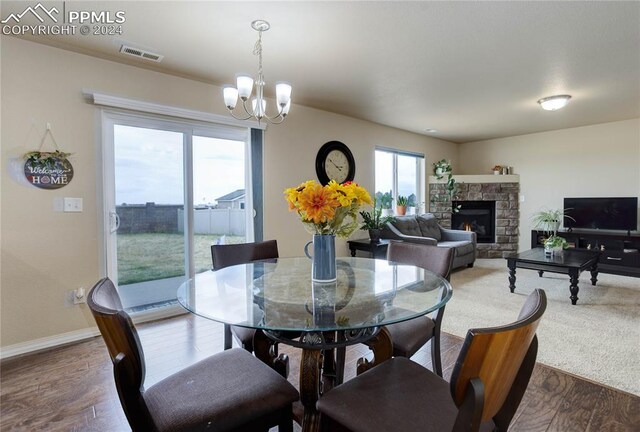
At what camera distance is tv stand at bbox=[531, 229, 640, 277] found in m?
4.77

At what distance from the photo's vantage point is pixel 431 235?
5684 millimetres

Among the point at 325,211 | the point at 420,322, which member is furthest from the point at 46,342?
the point at 420,322

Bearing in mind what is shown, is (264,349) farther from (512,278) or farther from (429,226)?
(429,226)

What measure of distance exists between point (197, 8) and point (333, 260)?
1.80m

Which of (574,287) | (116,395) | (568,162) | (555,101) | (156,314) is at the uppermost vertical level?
(555,101)

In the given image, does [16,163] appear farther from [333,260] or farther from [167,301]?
[333,260]

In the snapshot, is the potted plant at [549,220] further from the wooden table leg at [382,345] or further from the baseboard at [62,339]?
the baseboard at [62,339]

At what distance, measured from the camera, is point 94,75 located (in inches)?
108

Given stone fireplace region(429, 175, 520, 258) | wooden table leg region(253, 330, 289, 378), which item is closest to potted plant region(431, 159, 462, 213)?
stone fireplace region(429, 175, 520, 258)

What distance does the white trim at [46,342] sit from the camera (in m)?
2.43

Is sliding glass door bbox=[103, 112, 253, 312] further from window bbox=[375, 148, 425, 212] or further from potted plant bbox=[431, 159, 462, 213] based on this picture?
potted plant bbox=[431, 159, 462, 213]

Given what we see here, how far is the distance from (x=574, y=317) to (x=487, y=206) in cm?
366

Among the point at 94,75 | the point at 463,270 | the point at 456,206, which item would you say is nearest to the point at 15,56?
the point at 94,75

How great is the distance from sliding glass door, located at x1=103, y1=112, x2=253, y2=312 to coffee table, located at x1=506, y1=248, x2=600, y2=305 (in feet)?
10.6
